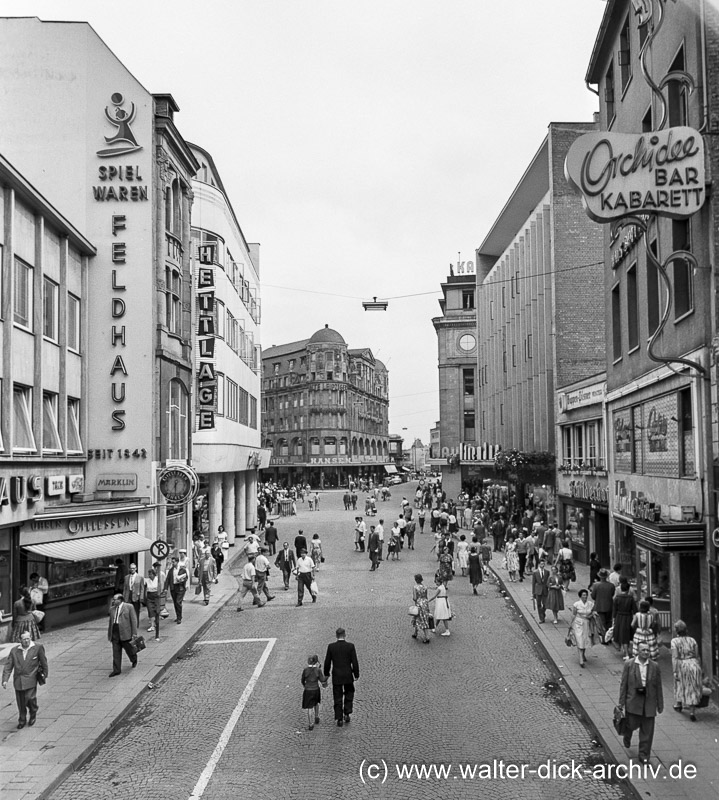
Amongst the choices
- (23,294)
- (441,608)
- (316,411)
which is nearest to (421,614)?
(441,608)

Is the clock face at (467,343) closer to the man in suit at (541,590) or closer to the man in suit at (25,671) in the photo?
the man in suit at (541,590)

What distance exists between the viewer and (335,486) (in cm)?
10319

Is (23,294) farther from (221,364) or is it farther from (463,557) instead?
(463,557)

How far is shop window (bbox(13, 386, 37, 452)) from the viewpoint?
19.2 meters

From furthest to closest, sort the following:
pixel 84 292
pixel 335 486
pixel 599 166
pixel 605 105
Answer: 1. pixel 335 486
2. pixel 84 292
3. pixel 605 105
4. pixel 599 166

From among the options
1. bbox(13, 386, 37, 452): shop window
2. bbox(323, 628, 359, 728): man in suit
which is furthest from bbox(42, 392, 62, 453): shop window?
bbox(323, 628, 359, 728): man in suit

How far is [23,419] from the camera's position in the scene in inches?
766

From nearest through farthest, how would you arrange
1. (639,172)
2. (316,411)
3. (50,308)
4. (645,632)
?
(645,632) < (639,172) < (50,308) < (316,411)

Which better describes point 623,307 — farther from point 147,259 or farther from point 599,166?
point 147,259

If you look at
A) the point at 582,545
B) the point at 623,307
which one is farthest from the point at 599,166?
the point at 582,545

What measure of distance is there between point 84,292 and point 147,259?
2.03 metres

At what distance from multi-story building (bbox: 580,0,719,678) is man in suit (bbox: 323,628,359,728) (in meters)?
5.35

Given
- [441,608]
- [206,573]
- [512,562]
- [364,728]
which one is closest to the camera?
[364,728]

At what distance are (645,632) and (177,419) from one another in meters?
19.0
